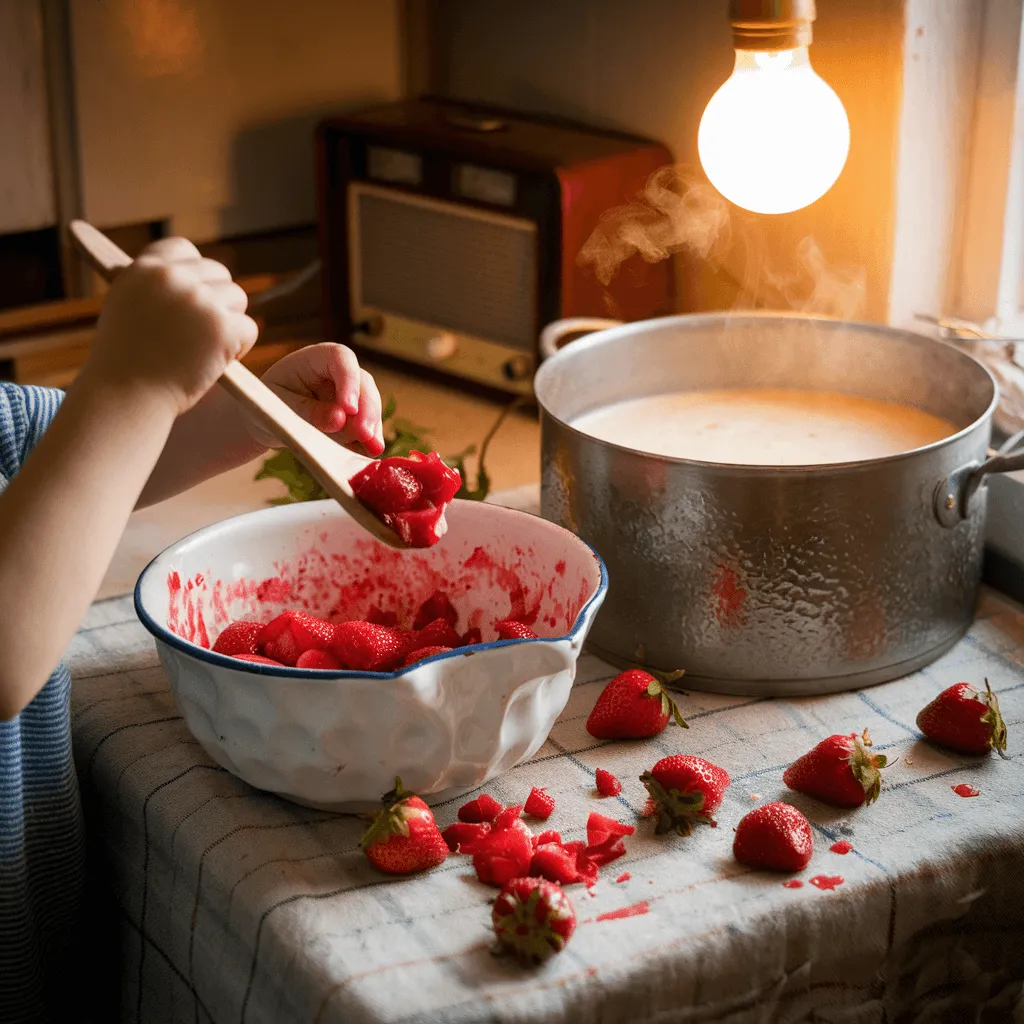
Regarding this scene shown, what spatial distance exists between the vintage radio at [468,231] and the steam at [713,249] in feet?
0.06

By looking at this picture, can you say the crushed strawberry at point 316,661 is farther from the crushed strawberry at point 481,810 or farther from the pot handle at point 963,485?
the pot handle at point 963,485

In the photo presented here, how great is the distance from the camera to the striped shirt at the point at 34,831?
0.87 metres

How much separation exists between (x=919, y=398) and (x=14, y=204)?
103 centimetres

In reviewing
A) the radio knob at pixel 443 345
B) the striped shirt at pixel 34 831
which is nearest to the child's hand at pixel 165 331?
the striped shirt at pixel 34 831

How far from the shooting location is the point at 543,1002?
677 millimetres

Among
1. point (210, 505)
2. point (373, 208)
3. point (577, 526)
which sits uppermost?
point (373, 208)

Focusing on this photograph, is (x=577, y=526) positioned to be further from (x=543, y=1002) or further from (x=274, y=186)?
(x=274, y=186)

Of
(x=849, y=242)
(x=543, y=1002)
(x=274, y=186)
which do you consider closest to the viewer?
(x=543, y=1002)

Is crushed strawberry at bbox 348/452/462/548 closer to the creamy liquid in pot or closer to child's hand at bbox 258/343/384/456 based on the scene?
child's hand at bbox 258/343/384/456

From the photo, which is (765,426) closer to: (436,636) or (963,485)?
(963,485)

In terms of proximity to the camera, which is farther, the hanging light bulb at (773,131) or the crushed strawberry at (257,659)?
the hanging light bulb at (773,131)

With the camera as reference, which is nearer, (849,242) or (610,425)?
(610,425)

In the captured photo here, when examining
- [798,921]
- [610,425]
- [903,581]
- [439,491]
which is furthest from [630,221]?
[798,921]

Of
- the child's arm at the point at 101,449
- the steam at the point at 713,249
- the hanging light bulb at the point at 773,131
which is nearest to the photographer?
the child's arm at the point at 101,449
